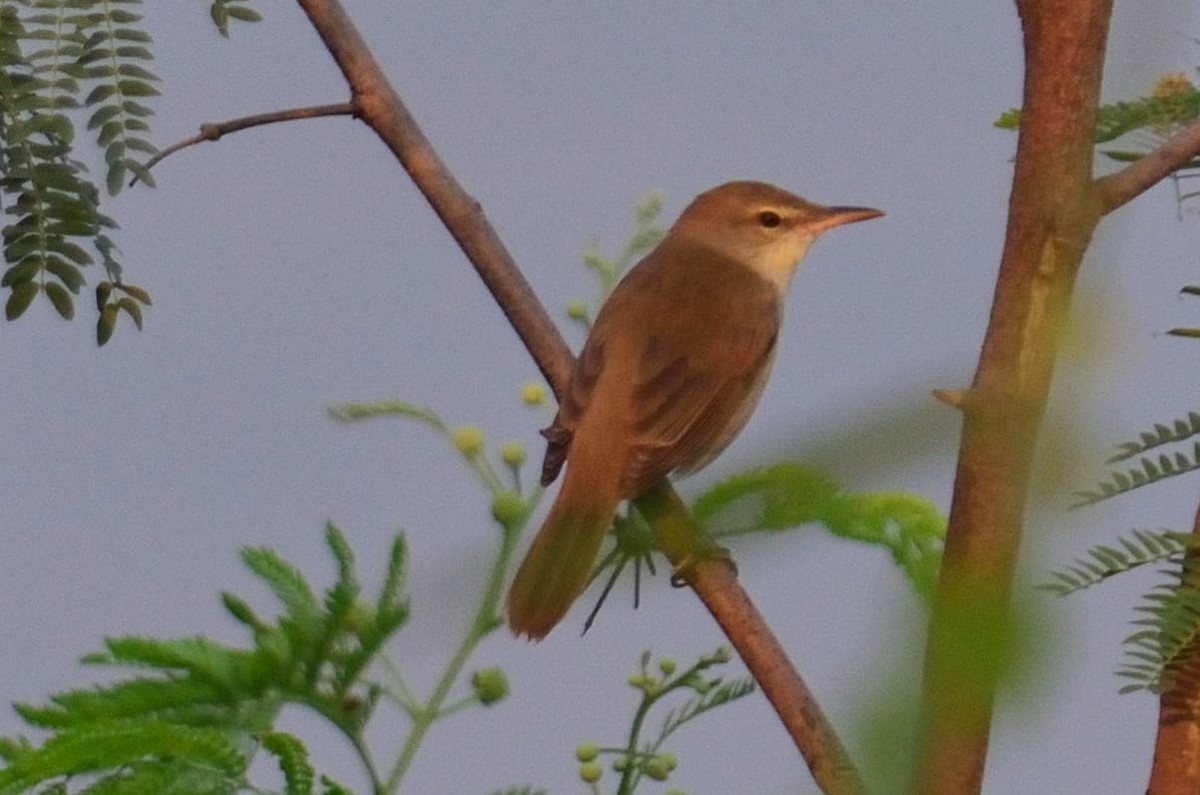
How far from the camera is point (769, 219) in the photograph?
4.42 metres

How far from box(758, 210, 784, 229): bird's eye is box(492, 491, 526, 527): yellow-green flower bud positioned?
3.23 meters

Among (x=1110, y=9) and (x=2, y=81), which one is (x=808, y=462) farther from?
(x=2, y=81)

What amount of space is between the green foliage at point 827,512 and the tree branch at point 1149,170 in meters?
0.22

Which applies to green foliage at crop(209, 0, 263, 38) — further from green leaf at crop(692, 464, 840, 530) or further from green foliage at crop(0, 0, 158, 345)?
green leaf at crop(692, 464, 840, 530)

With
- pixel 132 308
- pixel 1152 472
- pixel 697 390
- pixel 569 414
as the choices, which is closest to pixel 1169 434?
pixel 1152 472

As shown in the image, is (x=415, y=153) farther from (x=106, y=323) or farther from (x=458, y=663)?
(x=458, y=663)

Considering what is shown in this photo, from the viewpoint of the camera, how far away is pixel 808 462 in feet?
1.76

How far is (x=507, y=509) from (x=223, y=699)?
0.27m

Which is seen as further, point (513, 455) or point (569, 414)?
point (569, 414)

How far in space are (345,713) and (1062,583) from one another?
2.36ft

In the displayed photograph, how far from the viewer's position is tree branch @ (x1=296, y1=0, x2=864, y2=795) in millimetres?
1319

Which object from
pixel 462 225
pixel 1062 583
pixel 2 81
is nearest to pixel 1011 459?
pixel 1062 583

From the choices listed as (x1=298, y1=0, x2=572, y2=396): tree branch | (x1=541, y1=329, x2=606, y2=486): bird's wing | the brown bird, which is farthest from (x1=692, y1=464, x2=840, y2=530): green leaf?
(x1=541, y1=329, x2=606, y2=486): bird's wing

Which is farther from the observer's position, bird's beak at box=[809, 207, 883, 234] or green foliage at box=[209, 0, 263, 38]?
bird's beak at box=[809, 207, 883, 234]
